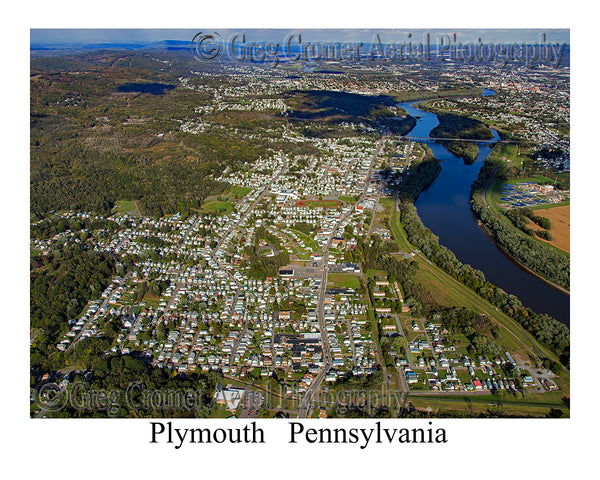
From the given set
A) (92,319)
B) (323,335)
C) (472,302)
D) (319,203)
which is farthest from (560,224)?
(92,319)

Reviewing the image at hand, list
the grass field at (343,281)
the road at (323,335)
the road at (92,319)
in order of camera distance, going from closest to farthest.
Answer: the road at (323,335)
the road at (92,319)
the grass field at (343,281)

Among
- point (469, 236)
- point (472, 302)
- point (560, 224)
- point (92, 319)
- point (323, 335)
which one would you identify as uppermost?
point (560, 224)

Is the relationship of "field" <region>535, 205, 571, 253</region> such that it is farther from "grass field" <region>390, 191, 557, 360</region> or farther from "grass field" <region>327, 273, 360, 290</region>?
"grass field" <region>327, 273, 360, 290</region>

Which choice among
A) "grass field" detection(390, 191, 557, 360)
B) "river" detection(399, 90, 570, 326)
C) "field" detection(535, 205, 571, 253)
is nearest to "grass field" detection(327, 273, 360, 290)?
"grass field" detection(390, 191, 557, 360)

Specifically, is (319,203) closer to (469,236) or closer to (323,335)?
(469,236)

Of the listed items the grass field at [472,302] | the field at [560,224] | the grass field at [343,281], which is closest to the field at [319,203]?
the grass field at [472,302]

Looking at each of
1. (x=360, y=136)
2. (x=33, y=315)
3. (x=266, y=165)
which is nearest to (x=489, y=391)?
(x=33, y=315)

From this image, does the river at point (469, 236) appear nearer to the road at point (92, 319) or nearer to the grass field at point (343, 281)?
the grass field at point (343, 281)
